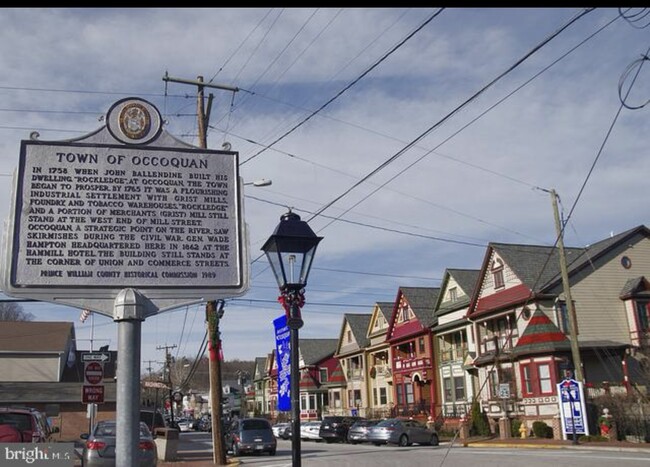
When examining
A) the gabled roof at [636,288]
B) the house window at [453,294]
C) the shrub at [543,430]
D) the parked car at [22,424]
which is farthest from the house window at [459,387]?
the parked car at [22,424]

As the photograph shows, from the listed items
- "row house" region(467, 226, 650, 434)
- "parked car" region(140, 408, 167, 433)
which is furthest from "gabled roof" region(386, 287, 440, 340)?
"parked car" region(140, 408, 167, 433)

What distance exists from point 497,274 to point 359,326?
83.3ft

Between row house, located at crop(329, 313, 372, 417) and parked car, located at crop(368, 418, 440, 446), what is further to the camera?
row house, located at crop(329, 313, 372, 417)

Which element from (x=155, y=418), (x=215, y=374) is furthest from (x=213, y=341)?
(x=155, y=418)

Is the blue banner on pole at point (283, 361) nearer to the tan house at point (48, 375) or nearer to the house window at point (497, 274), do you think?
the house window at point (497, 274)

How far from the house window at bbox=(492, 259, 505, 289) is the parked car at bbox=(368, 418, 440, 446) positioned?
10.1m

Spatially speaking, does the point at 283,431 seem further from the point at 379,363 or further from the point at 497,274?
the point at 497,274

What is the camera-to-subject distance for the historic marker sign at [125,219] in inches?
252

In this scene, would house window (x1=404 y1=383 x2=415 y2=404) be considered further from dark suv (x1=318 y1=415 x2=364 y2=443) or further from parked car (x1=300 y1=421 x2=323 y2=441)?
dark suv (x1=318 y1=415 x2=364 y2=443)

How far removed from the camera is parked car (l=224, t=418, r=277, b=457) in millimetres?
29281

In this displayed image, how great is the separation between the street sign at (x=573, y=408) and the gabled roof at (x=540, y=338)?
5.35 metres

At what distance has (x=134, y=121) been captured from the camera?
684 cm
